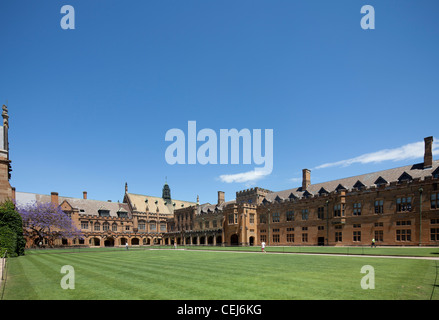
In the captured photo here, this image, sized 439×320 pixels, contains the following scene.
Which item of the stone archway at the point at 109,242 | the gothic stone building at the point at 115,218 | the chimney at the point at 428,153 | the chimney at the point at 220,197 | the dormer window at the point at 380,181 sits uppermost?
the chimney at the point at 428,153

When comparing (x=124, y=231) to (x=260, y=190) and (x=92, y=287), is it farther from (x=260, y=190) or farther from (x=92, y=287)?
(x=92, y=287)

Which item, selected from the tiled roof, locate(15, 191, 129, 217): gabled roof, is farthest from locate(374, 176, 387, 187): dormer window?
locate(15, 191, 129, 217): gabled roof

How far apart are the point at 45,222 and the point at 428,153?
68491mm

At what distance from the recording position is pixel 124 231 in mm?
75750

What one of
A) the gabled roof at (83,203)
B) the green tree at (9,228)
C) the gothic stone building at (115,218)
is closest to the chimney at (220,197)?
the gothic stone building at (115,218)

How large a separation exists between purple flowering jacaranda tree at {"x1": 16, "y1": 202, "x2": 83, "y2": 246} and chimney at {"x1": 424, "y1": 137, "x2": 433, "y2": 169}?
67.6 meters

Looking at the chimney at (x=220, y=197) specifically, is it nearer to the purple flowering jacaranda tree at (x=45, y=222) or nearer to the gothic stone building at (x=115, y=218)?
the gothic stone building at (x=115, y=218)

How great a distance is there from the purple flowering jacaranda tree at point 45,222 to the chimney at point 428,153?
67562mm

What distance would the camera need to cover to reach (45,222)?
1993 inches

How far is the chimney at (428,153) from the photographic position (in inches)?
1476

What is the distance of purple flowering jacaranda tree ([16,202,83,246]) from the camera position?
4975 cm
